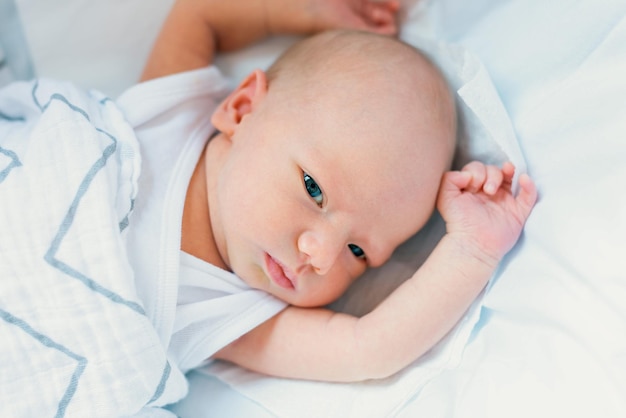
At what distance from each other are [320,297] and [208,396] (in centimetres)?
25

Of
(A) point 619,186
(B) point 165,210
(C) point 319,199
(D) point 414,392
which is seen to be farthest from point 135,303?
(A) point 619,186

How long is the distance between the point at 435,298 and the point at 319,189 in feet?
0.75

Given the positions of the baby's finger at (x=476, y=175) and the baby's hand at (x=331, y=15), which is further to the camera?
the baby's hand at (x=331, y=15)

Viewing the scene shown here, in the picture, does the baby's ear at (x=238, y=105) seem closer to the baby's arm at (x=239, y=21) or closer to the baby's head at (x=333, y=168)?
the baby's head at (x=333, y=168)

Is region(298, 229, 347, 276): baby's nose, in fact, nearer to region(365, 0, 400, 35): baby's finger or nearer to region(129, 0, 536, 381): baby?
region(129, 0, 536, 381): baby

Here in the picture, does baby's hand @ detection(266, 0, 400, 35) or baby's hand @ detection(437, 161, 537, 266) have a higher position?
baby's hand @ detection(266, 0, 400, 35)

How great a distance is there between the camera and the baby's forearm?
1.02m

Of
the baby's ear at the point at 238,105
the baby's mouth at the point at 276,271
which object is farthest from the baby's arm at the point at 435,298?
the baby's ear at the point at 238,105

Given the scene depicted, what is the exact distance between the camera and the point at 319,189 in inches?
39.7

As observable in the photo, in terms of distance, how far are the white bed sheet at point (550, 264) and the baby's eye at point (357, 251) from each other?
0.11 m

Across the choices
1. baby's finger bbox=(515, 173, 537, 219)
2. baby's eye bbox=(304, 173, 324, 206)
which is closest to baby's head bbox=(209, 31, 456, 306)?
baby's eye bbox=(304, 173, 324, 206)

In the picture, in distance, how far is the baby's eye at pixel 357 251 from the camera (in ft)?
3.54

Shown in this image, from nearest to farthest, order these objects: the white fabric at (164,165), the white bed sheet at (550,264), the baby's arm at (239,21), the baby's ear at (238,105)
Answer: the white bed sheet at (550,264) < the white fabric at (164,165) < the baby's ear at (238,105) < the baby's arm at (239,21)

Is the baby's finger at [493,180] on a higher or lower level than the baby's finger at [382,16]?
lower
